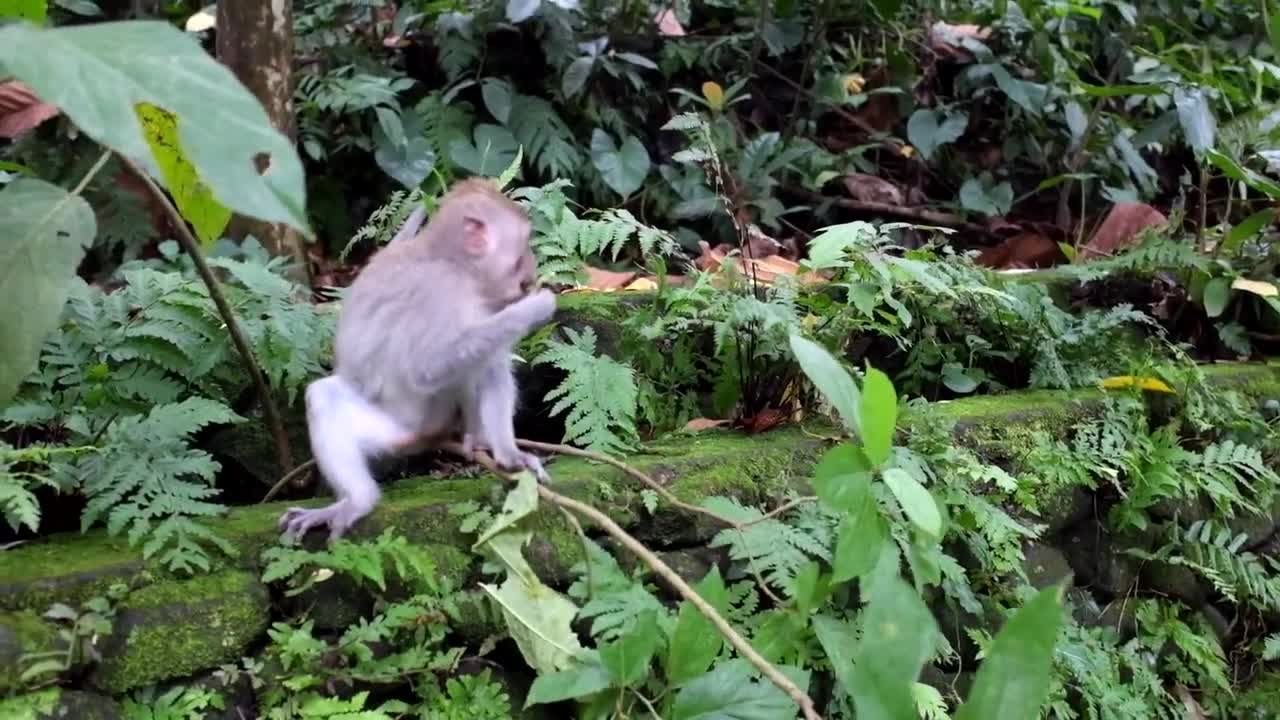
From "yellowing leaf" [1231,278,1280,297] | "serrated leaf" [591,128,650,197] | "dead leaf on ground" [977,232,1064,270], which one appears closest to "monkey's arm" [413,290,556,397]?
"serrated leaf" [591,128,650,197]

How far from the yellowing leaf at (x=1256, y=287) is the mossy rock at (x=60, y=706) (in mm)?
4839

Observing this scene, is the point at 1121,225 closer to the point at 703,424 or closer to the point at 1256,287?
the point at 1256,287

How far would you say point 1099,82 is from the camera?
7.70 meters

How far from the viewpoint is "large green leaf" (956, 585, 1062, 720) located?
1.34 metres

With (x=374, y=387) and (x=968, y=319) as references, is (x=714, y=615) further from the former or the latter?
(x=968, y=319)

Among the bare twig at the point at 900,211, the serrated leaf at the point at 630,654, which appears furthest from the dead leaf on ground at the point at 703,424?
the bare twig at the point at 900,211

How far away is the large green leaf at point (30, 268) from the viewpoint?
1.78 m

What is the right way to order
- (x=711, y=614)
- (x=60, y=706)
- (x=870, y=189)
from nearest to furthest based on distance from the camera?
1. (x=60, y=706)
2. (x=711, y=614)
3. (x=870, y=189)

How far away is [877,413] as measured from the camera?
1.76 metres

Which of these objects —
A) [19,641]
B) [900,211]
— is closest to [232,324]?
[19,641]

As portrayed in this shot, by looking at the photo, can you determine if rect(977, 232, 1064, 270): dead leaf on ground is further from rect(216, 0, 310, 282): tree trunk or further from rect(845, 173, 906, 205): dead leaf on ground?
rect(216, 0, 310, 282): tree trunk

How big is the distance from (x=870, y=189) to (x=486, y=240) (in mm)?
5001

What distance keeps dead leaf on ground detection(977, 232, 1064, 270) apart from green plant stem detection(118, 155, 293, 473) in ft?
15.4

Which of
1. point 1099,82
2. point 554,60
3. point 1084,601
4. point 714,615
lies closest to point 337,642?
point 714,615
